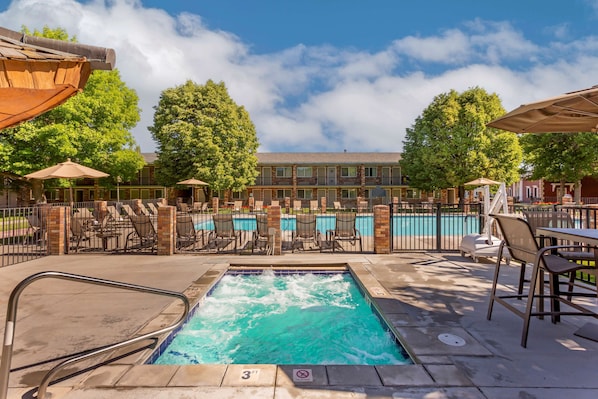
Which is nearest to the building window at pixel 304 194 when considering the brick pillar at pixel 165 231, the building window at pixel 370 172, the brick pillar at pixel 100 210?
the building window at pixel 370 172

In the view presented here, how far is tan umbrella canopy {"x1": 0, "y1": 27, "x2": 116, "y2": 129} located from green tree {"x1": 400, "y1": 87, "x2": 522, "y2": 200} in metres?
26.9

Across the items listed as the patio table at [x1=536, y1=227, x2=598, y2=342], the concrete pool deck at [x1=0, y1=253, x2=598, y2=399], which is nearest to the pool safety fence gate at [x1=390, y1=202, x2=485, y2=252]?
the concrete pool deck at [x1=0, y1=253, x2=598, y2=399]

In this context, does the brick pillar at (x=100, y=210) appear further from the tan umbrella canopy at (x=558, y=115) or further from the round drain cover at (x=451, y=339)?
the tan umbrella canopy at (x=558, y=115)

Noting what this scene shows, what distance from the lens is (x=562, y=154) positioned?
27.9 metres

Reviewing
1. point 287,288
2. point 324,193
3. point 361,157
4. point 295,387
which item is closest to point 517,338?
point 295,387

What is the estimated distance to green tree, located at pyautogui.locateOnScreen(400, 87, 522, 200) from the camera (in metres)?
24.5

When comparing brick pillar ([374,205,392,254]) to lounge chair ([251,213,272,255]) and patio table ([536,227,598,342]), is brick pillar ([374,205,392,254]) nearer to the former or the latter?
lounge chair ([251,213,272,255])

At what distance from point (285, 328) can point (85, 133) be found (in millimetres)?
23155

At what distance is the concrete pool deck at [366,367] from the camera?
2.56 metres

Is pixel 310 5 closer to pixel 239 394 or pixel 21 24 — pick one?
pixel 239 394

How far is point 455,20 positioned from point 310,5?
625 cm

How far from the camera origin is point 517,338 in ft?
11.5

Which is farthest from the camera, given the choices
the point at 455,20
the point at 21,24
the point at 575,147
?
the point at 575,147

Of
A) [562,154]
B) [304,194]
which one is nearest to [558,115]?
[562,154]
